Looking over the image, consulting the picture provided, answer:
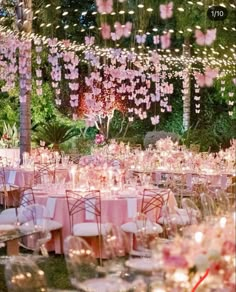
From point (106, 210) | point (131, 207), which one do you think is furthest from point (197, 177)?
point (106, 210)

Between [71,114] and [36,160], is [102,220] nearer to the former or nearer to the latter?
[36,160]

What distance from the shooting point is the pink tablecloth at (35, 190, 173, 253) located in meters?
8.01

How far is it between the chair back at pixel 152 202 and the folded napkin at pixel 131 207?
135 millimetres

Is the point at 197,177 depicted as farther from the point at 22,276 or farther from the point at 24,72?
the point at 22,276

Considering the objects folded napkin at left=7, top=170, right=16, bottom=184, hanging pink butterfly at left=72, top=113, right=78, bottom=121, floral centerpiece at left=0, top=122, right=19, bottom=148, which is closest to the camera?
folded napkin at left=7, top=170, right=16, bottom=184

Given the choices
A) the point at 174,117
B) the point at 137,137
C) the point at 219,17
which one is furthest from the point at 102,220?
the point at 174,117

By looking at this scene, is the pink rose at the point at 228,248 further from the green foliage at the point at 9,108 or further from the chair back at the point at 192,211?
the green foliage at the point at 9,108

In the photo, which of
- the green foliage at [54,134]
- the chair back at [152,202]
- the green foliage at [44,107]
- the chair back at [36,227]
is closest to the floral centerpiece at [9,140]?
the green foliage at [54,134]

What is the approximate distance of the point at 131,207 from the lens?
802 centimetres

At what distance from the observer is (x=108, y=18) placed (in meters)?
19.3

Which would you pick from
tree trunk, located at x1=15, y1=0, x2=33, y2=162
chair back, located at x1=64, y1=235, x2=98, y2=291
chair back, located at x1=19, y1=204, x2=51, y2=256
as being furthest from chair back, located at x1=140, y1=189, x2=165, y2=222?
tree trunk, located at x1=15, y1=0, x2=33, y2=162

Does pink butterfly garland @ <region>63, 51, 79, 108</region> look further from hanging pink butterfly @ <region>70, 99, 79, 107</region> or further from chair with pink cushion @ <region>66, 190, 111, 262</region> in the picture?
chair with pink cushion @ <region>66, 190, 111, 262</region>

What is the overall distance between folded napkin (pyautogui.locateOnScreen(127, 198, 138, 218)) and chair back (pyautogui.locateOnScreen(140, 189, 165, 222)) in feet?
0.44

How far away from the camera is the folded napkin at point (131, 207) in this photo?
801 cm
